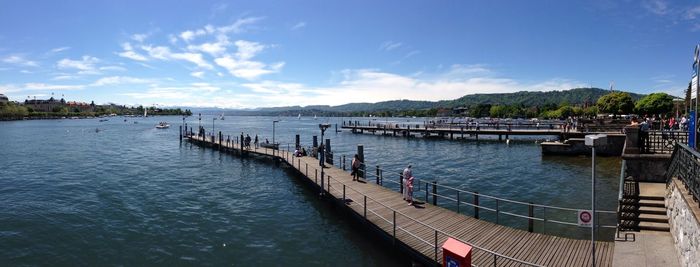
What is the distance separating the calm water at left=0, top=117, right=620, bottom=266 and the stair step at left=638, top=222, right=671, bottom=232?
3.79 metres

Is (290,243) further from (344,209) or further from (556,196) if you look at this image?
(556,196)

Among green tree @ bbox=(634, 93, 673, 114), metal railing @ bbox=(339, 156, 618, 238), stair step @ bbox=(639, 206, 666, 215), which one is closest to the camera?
stair step @ bbox=(639, 206, 666, 215)

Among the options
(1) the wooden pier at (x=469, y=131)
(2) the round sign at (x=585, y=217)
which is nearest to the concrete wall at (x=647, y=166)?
(2) the round sign at (x=585, y=217)

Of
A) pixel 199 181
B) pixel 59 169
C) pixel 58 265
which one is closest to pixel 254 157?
pixel 199 181

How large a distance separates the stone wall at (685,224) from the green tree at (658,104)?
334 ft

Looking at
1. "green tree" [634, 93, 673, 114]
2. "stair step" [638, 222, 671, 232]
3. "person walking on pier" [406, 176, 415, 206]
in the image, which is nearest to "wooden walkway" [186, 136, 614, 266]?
"person walking on pier" [406, 176, 415, 206]

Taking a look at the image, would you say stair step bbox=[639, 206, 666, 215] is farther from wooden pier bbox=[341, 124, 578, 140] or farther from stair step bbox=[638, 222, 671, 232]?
wooden pier bbox=[341, 124, 578, 140]

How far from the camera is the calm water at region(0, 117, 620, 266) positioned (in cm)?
1616

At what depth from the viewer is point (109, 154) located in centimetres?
5131

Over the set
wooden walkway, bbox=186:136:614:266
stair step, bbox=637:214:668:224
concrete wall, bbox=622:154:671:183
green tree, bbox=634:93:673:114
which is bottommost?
wooden walkway, bbox=186:136:614:266

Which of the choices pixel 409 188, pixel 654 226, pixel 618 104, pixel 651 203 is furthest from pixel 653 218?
pixel 618 104

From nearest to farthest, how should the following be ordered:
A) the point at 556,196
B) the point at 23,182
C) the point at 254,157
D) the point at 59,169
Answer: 1. the point at 556,196
2. the point at 23,182
3. the point at 59,169
4. the point at 254,157

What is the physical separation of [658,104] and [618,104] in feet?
33.9

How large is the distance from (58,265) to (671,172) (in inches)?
904
